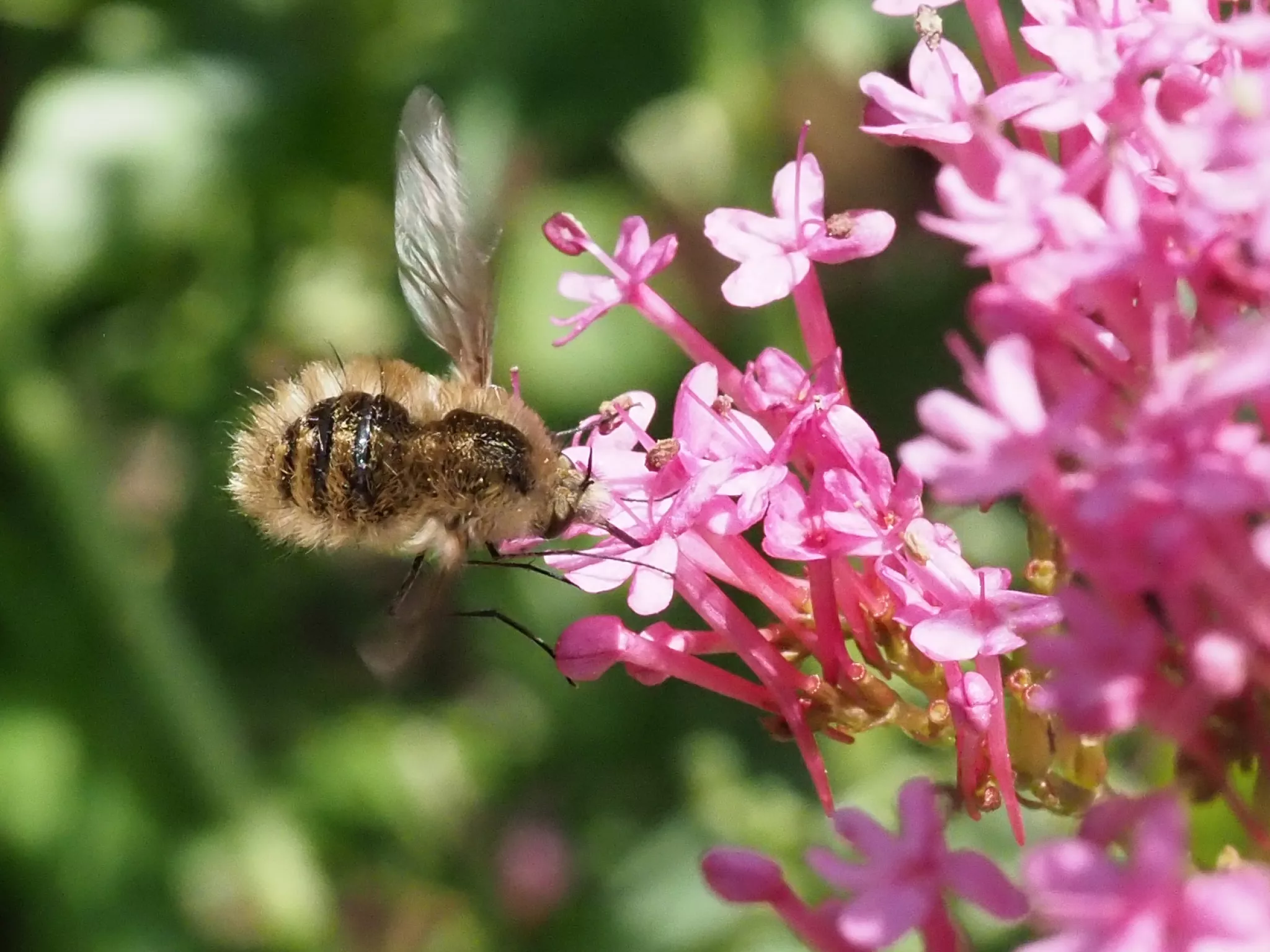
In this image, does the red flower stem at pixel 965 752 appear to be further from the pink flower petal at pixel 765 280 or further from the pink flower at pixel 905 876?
the pink flower petal at pixel 765 280

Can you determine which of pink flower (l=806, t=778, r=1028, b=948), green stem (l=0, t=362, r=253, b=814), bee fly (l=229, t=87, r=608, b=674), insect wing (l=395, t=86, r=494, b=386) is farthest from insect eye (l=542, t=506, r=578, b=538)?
green stem (l=0, t=362, r=253, b=814)

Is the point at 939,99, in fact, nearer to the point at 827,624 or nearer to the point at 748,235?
the point at 748,235

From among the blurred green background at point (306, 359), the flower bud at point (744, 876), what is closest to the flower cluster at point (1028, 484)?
the flower bud at point (744, 876)

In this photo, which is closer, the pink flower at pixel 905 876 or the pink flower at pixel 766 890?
the pink flower at pixel 905 876

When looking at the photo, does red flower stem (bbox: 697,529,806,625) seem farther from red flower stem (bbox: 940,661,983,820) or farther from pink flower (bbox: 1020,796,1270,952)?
pink flower (bbox: 1020,796,1270,952)

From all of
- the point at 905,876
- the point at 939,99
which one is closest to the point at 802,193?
the point at 939,99

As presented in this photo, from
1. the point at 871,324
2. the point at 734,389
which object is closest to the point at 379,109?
the point at 871,324
